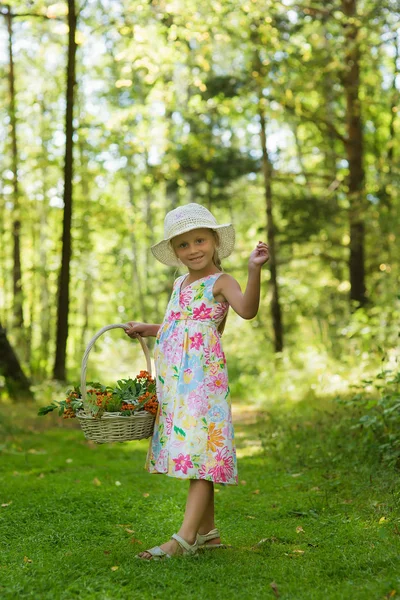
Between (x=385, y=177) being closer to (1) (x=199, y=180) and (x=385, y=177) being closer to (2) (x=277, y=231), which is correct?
(2) (x=277, y=231)

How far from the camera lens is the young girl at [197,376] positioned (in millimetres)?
3564

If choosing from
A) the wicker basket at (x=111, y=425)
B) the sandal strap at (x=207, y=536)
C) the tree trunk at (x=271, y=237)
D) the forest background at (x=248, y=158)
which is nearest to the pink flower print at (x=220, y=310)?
the wicker basket at (x=111, y=425)

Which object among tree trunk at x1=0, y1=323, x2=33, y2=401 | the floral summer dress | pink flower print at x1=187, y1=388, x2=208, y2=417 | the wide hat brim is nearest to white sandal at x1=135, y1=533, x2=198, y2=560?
the floral summer dress

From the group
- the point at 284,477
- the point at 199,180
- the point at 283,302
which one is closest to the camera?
the point at 284,477

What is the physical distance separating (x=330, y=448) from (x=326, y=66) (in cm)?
753

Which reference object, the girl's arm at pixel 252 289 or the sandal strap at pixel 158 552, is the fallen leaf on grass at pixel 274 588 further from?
the girl's arm at pixel 252 289

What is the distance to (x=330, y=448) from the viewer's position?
19.3 feet

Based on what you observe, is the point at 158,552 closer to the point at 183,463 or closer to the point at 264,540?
the point at 183,463

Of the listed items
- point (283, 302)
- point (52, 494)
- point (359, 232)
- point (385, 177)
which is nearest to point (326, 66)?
point (385, 177)

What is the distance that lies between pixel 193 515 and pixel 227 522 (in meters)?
0.96

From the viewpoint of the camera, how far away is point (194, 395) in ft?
12.0

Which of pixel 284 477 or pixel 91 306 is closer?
pixel 284 477

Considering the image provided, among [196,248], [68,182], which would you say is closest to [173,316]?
[196,248]

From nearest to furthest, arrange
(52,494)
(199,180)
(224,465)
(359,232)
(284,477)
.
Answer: (224,465) < (52,494) < (284,477) < (359,232) < (199,180)
